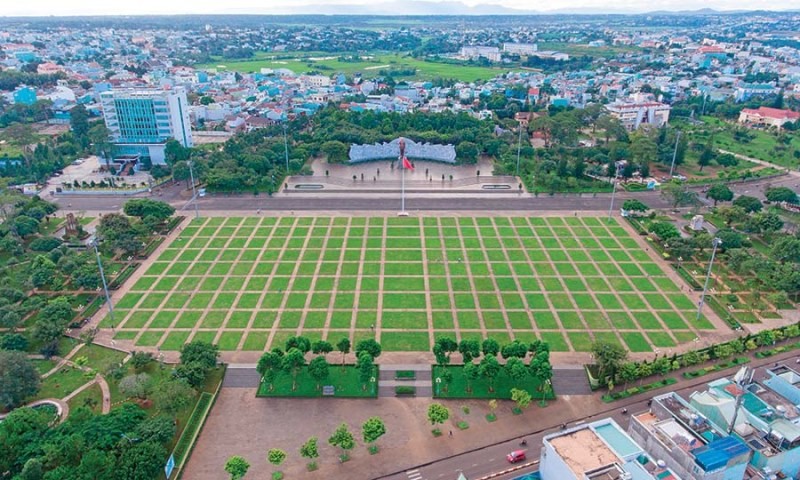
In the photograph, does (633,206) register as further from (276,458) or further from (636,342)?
(276,458)

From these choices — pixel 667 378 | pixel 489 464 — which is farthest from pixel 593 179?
pixel 489 464

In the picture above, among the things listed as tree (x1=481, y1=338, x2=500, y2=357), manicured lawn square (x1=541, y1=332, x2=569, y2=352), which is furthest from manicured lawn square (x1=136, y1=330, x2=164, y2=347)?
manicured lawn square (x1=541, y1=332, x2=569, y2=352)

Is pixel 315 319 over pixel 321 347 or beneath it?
beneath

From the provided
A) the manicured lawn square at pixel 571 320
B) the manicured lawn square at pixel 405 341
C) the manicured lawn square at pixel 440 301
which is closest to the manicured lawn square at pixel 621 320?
the manicured lawn square at pixel 571 320

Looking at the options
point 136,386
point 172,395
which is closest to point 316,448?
point 172,395

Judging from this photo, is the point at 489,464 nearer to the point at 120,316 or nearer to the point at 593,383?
the point at 593,383
